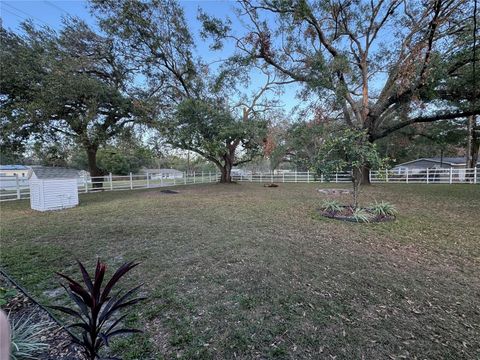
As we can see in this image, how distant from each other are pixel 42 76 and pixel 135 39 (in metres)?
4.06

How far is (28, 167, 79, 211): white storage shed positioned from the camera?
6.84m

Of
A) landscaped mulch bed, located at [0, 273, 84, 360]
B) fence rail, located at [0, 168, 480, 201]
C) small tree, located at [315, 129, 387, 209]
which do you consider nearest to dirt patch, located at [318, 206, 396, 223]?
small tree, located at [315, 129, 387, 209]

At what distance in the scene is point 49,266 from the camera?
118 inches

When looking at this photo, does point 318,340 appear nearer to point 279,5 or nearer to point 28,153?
point 279,5

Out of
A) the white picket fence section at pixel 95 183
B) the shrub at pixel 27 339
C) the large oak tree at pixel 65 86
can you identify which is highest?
the large oak tree at pixel 65 86

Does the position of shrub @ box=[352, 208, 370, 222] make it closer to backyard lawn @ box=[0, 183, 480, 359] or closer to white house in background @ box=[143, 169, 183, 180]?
backyard lawn @ box=[0, 183, 480, 359]

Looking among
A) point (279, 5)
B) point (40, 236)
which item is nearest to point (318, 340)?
point (40, 236)

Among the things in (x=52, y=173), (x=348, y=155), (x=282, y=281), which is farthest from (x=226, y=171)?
(x=282, y=281)

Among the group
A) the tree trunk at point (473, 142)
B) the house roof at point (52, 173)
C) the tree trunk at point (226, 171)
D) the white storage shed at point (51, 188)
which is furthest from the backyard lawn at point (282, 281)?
the tree trunk at point (473, 142)

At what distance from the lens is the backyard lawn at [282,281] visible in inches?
66.9

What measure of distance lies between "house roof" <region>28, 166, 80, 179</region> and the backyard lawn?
7.09 ft

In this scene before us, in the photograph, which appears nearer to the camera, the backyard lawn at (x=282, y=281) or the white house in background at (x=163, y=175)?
the backyard lawn at (x=282, y=281)

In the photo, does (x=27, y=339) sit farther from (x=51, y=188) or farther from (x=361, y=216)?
(x=51, y=188)

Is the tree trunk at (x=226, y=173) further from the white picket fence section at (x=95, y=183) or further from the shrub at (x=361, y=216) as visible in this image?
the shrub at (x=361, y=216)
